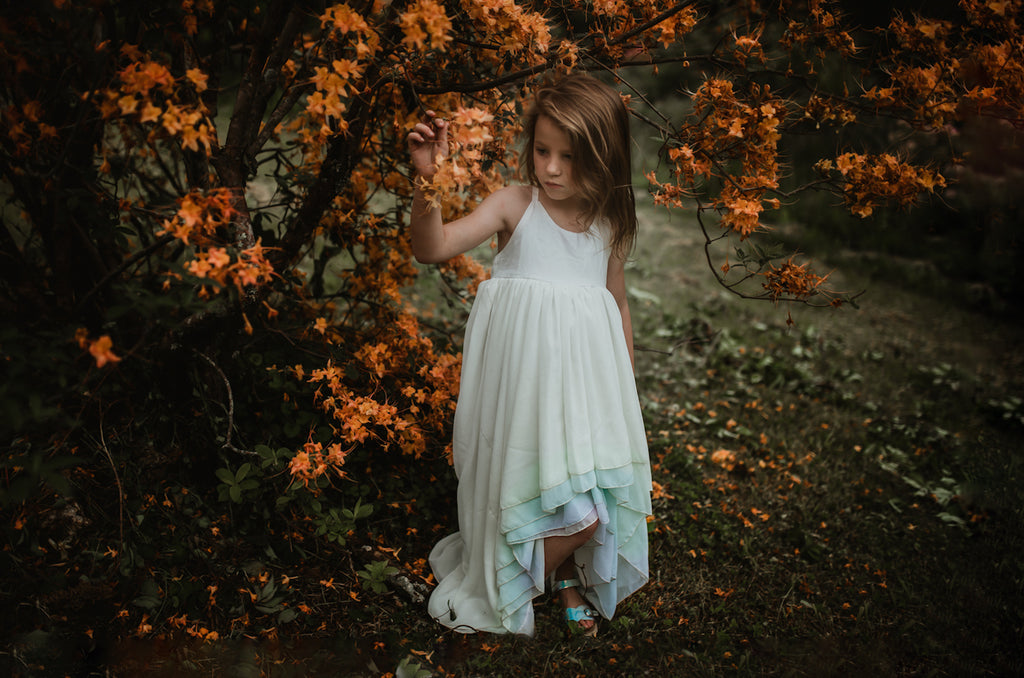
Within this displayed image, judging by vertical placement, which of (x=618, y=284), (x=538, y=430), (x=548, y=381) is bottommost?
(x=538, y=430)

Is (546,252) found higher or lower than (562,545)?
higher

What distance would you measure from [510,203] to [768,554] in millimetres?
1765

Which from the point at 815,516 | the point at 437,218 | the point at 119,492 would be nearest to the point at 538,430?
the point at 437,218

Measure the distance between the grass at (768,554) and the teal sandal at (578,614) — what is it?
1.8 inches

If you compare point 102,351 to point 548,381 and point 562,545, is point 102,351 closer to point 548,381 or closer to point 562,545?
point 548,381

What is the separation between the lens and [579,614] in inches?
82.7

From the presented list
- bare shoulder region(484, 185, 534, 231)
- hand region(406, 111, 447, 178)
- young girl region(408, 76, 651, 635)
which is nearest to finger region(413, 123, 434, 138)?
hand region(406, 111, 447, 178)

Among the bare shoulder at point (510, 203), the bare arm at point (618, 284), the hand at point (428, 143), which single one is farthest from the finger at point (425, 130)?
the bare arm at point (618, 284)

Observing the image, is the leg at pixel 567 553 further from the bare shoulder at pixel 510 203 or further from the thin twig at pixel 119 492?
the thin twig at pixel 119 492

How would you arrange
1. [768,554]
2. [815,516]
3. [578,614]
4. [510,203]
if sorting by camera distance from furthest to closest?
[815,516] → [768,554] → [578,614] → [510,203]

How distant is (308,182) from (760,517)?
2293mm

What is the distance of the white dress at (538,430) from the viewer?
1866 millimetres

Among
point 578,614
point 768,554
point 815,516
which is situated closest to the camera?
point 578,614

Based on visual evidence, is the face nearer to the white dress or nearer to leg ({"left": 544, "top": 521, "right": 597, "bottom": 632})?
the white dress
